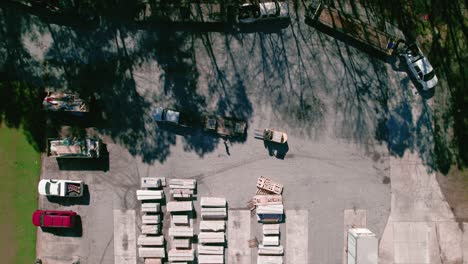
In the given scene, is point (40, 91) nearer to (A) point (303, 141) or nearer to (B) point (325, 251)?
(A) point (303, 141)

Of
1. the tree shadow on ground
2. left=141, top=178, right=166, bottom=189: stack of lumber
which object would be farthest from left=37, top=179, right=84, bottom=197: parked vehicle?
the tree shadow on ground

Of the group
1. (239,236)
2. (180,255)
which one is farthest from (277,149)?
(180,255)

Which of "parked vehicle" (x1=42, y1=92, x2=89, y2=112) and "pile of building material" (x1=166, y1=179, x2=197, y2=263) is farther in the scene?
"pile of building material" (x1=166, y1=179, x2=197, y2=263)

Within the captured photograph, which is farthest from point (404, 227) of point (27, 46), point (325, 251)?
point (27, 46)

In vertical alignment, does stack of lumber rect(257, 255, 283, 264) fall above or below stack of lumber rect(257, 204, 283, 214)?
below

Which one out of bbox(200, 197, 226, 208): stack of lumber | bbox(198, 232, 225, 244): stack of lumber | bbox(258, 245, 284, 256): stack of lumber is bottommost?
bbox(258, 245, 284, 256): stack of lumber

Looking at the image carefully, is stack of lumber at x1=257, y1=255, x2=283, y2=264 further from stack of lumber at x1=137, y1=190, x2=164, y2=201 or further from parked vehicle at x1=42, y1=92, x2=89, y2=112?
parked vehicle at x1=42, y1=92, x2=89, y2=112

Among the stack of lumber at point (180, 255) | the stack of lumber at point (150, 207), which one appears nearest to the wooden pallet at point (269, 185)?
the stack of lumber at point (180, 255)
